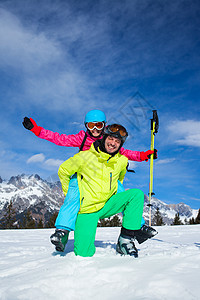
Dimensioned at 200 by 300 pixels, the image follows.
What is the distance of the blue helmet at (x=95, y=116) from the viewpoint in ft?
14.8

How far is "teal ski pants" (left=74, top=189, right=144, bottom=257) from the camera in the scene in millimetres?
3293

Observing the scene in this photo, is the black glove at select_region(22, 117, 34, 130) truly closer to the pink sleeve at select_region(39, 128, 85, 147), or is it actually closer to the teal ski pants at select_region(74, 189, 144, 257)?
the pink sleeve at select_region(39, 128, 85, 147)

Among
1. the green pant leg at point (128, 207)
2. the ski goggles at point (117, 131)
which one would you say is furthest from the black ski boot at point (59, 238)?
the ski goggles at point (117, 131)

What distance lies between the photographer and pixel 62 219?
3.44 metres

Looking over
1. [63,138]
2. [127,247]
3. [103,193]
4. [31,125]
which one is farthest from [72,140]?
[127,247]

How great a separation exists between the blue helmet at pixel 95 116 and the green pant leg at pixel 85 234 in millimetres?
1794

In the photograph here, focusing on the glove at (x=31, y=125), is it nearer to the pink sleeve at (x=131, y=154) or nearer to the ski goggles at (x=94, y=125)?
the ski goggles at (x=94, y=125)

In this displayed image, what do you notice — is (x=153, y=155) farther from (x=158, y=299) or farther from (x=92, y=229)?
(x=158, y=299)

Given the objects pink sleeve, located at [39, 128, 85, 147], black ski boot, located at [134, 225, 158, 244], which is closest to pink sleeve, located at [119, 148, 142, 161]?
pink sleeve, located at [39, 128, 85, 147]

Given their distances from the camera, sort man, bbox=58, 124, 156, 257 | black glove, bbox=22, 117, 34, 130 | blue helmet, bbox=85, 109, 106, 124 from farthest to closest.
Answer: black glove, bbox=22, 117, 34, 130
blue helmet, bbox=85, 109, 106, 124
man, bbox=58, 124, 156, 257

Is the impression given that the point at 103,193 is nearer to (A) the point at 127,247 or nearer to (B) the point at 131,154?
(A) the point at 127,247

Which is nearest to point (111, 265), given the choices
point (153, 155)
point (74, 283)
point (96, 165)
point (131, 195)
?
point (74, 283)

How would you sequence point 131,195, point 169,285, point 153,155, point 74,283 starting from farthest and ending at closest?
point 153,155, point 131,195, point 74,283, point 169,285

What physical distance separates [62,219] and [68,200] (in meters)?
0.28
